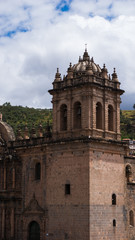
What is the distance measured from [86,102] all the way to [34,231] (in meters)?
11.0

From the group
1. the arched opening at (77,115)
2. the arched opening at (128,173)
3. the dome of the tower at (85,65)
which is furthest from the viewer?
the arched opening at (128,173)

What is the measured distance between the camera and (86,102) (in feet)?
93.7

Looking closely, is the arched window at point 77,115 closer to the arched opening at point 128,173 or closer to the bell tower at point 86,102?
the bell tower at point 86,102

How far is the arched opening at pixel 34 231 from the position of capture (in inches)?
1209

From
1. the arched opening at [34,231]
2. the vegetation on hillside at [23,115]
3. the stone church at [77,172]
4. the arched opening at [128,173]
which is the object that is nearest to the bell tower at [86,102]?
the stone church at [77,172]

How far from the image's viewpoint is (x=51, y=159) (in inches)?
1186

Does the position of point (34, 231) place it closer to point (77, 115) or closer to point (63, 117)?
point (63, 117)

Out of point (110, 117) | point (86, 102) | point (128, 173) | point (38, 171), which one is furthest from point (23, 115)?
point (86, 102)

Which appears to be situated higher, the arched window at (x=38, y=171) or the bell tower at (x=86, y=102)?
the bell tower at (x=86, y=102)

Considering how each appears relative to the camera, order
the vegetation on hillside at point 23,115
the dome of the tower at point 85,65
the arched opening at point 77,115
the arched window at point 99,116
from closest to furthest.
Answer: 1. the arched window at point 99,116
2. the arched opening at point 77,115
3. the dome of the tower at point 85,65
4. the vegetation on hillside at point 23,115

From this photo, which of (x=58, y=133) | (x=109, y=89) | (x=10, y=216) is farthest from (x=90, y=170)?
(x=10, y=216)

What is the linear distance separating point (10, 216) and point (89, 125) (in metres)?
11.0

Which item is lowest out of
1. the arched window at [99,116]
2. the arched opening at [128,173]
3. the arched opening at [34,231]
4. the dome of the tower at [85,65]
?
the arched opening at [34,231]

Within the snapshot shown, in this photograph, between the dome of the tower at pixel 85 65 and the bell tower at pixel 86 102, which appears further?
the dome of the tower at pixel 85 65
